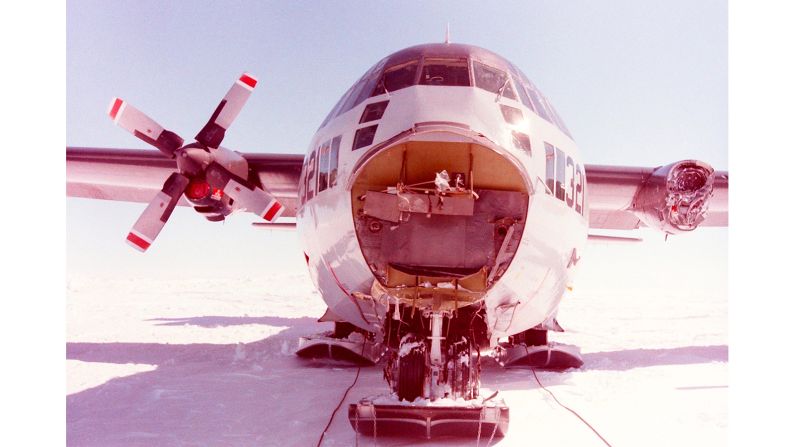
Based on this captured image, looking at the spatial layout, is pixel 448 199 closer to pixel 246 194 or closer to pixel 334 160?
pixel 334 160

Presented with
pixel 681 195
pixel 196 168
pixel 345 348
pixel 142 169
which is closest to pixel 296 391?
pixel 345 348

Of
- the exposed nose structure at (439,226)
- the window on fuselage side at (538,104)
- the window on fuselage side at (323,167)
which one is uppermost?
the window on fuselage side at (538,104)

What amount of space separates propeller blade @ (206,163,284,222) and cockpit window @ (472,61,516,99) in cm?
368

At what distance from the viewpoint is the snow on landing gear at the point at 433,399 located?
15.9 ft

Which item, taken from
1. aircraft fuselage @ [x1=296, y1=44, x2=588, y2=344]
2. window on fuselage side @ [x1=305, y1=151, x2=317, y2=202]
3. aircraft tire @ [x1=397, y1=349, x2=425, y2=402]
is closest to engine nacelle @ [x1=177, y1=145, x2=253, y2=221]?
window on fuselage side @ [x1=305, y1=151, x2=317, y2=202]

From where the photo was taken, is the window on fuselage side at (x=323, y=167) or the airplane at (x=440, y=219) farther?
the window on fuselage side at (x=323, y=167)

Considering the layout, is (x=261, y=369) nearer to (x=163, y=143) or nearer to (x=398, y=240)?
(x=163, y=143)

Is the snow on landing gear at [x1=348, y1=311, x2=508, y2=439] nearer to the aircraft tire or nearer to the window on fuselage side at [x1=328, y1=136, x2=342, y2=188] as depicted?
the aircraft tire

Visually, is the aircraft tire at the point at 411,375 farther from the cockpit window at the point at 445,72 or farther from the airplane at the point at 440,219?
the cockpit window at the point at 445,72

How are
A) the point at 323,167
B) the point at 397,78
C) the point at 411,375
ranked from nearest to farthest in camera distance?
the point at 411,375 → the point at 323,167 → the point at 397,78

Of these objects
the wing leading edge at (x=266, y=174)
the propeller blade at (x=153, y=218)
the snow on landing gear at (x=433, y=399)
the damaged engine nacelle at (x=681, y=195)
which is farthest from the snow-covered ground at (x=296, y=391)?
the wing leading edge at (x=266, y=174)

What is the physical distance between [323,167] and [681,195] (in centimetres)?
634

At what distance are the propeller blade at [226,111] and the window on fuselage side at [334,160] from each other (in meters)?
3.58

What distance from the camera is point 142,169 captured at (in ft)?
35.5
